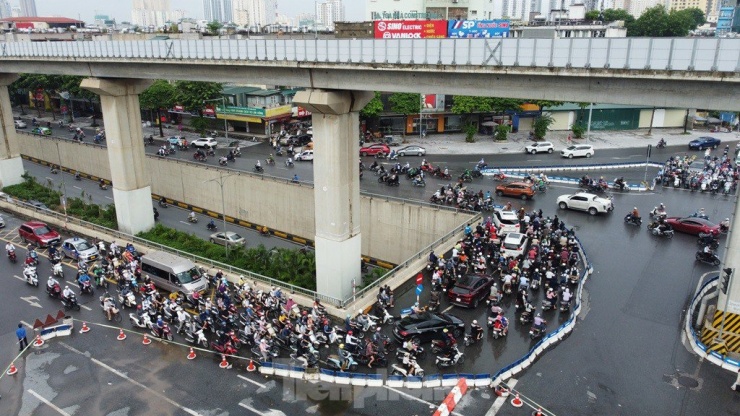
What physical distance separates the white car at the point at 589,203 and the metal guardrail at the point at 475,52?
1889 cm

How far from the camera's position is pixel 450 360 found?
21875 millimetres

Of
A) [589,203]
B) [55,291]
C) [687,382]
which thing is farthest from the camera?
[589,203]

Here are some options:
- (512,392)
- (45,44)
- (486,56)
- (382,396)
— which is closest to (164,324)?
(382,396)

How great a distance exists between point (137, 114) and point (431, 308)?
88.4 ft

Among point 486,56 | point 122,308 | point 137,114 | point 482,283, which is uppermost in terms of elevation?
point 486,56

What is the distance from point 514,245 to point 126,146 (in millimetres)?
28098

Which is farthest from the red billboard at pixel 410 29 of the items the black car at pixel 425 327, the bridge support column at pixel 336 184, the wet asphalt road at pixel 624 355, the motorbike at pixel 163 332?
the motorbike at pixel 163 332

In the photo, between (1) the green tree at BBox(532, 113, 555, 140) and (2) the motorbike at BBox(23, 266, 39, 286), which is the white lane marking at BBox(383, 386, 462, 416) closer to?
(2) the motorbike at BBox(23, 266, 39, 286)

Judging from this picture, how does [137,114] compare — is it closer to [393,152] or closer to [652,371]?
[393,152]

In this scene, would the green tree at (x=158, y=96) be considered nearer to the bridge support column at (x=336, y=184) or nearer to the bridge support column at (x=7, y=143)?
the bridge support column at (x=7, y=143)

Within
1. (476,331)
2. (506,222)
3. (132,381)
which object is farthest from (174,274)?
(506,222)

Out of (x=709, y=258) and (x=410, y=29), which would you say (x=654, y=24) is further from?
(x=410, y=29)

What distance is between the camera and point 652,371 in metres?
21.4

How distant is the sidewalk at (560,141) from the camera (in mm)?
62156
